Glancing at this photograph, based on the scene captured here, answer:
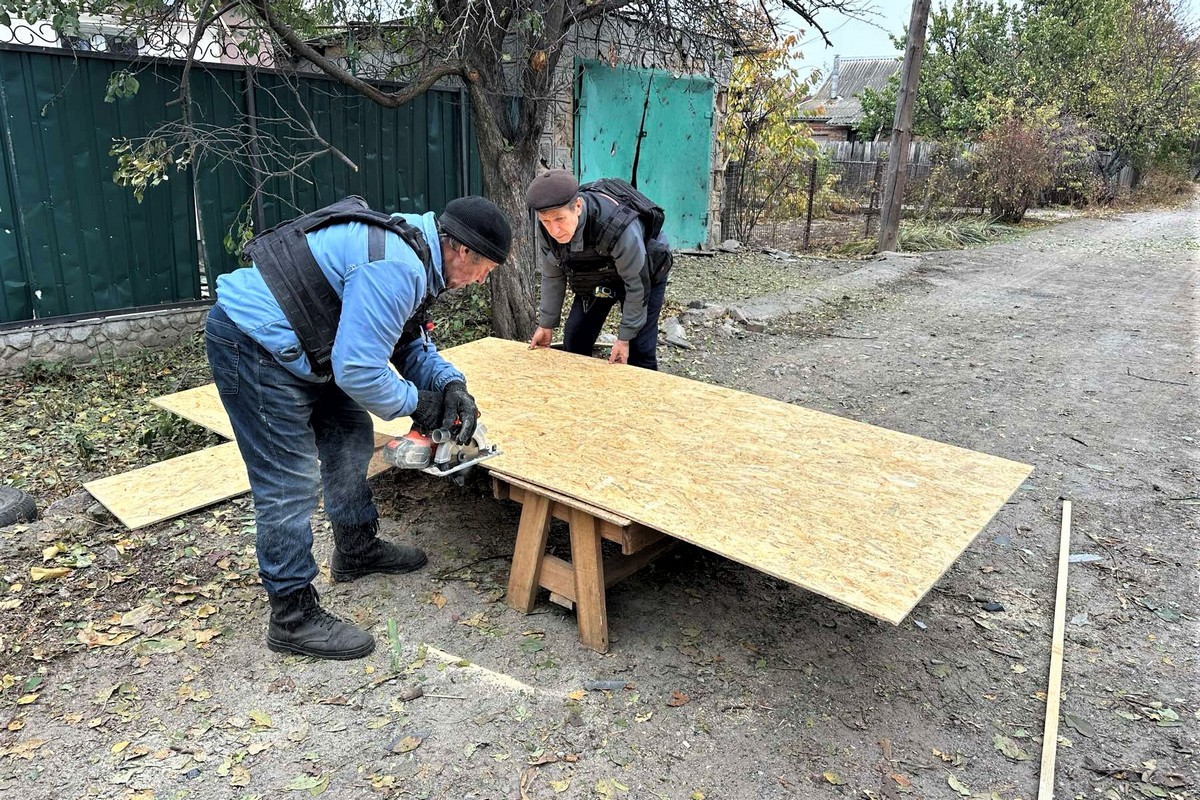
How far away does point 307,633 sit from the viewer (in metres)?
2.87

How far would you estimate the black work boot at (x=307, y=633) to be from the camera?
284 cm

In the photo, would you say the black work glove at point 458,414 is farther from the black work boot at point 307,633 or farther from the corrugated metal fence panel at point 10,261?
the corrugated metal fence panel at point 10,261

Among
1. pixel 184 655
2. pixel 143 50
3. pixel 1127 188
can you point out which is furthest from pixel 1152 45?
pixel 184 655

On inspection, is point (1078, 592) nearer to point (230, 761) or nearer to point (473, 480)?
point (473, 480)

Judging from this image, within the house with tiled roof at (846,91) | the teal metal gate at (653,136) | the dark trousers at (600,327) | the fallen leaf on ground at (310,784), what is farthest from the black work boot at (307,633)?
the house with tiled roof at (846,91)

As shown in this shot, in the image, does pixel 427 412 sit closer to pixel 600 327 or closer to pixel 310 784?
pixel 310 784

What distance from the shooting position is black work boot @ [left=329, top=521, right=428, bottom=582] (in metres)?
3.32

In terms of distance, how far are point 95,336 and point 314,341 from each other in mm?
A: 4547

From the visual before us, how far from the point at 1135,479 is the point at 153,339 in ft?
22.6

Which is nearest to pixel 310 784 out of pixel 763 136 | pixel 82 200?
pixel 82 200

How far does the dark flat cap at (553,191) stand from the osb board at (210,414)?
1.18m

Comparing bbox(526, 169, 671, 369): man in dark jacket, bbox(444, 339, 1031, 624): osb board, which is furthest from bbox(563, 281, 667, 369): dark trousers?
bbox(444, 339, 1031, 624): osb board

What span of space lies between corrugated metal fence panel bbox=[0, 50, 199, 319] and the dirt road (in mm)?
2987

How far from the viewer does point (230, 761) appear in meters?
2.42
